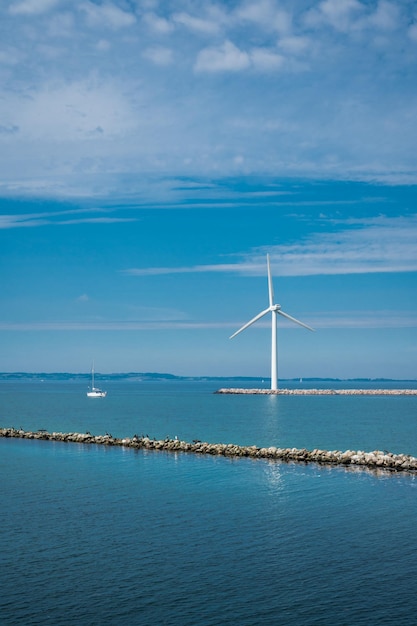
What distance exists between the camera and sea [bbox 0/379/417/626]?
16.2m

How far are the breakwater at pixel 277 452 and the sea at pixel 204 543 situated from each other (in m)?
1.84

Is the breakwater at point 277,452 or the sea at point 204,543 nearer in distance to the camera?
the sea at point 204,543

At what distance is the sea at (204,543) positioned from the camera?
16.2 metres

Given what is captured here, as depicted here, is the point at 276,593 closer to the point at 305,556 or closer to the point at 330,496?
the point at 305,556

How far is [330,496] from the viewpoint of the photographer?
1169 inches

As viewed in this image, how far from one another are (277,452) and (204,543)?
72.1ft

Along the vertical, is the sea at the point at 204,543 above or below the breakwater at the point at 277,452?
below

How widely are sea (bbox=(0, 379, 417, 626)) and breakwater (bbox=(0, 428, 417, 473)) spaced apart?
1.84 metres

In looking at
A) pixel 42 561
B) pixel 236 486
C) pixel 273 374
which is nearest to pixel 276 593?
pixel 42 561

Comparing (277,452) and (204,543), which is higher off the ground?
(277,452)

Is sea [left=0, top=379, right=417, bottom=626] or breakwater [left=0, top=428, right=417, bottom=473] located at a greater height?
breakwater [left=0, top=428, right=417, bottom=473]

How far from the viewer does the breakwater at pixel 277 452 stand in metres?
38.6

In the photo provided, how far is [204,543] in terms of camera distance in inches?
864

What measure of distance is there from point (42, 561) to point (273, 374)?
133 meters
